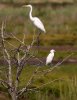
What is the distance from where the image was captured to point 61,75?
30609mm

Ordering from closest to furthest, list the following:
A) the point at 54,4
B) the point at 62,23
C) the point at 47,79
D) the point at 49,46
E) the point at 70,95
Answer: the point at 70,95 < the point at 47,79 < the point at 49,46 < the point at 62,23 < the point at 54,4

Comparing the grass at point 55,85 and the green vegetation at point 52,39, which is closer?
the grass at point 55,85

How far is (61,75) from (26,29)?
1093 inches

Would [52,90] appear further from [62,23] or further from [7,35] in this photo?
[62,23]

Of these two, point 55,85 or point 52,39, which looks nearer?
point 55,85

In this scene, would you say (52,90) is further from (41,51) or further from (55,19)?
(55,19)

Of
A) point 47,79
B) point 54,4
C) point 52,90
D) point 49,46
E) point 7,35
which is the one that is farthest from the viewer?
point 54,4

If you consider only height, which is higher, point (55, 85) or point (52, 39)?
point (55, 85)

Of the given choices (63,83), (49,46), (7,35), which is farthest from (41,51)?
(7,35)

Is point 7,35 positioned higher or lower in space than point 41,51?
higher

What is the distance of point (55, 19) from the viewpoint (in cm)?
6506

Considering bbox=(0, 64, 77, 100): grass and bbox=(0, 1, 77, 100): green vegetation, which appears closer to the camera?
bbox=(0, 64, 77, 100): grass

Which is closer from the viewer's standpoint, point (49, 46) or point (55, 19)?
point (49, 46)

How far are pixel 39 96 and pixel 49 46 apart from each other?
1093 inches
